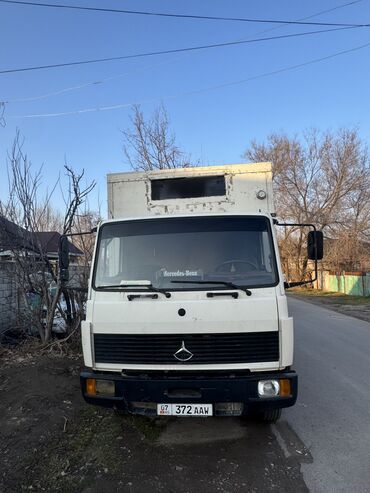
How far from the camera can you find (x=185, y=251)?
468 cm

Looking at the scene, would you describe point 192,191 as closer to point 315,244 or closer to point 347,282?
point 315,244

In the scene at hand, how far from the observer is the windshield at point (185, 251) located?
178 inches

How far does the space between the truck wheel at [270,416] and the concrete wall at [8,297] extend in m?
4.91

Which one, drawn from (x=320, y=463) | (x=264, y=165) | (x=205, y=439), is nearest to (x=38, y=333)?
(x=205, y=439)

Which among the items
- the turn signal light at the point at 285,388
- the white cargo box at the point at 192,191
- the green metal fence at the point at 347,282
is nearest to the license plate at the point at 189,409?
the turn signal light at the point at 285,388

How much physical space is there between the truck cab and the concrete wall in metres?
3.77

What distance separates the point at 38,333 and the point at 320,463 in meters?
5.35

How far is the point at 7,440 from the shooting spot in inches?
173

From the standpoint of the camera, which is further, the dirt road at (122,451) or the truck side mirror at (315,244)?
the truck side mirror at (315,244)

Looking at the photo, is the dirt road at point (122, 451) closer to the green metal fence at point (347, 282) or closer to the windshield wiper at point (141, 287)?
the windshield wiper at point (141, 287)

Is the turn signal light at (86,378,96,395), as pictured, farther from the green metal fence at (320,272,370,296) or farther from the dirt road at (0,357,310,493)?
the green metal fence at (320,272,370,296)

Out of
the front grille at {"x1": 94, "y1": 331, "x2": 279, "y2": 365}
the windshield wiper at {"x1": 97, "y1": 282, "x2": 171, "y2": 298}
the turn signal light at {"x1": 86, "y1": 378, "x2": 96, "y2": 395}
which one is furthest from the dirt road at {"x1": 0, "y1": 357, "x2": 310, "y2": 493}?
Result: the windshield wiper at {"x1": 97, "y1": 282, "x2": 171, "y2": 298}

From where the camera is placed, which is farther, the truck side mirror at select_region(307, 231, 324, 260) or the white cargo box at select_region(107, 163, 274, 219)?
the white cargo box at select_region(107, 163, 274, 219)

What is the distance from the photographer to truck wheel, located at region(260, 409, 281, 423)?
4.73m
